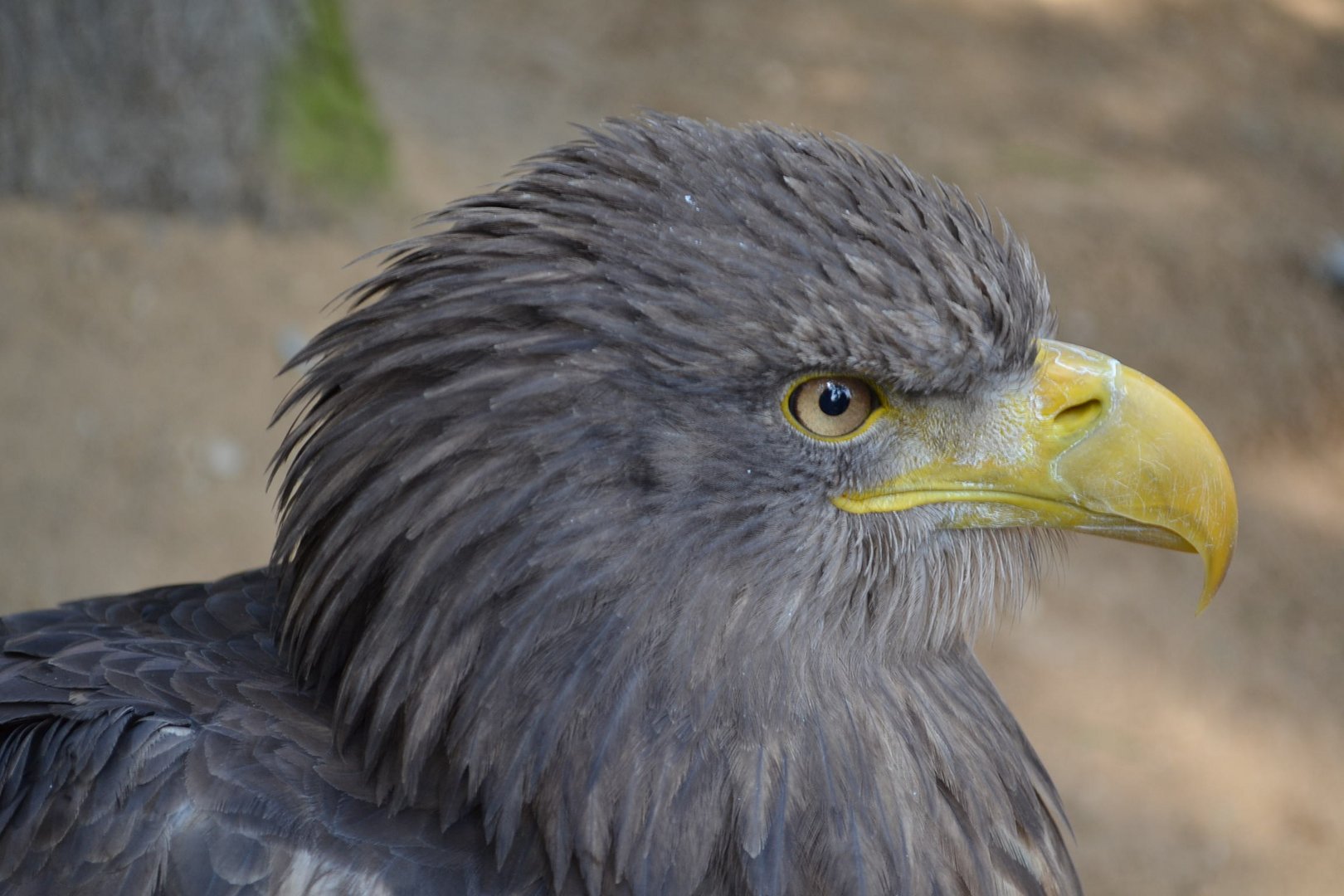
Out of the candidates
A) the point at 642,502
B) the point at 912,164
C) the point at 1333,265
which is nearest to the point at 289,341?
the point at 912,164

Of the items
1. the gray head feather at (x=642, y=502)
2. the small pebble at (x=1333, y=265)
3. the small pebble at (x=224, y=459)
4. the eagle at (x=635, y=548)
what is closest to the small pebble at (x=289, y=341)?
the small pebble at (x=224, y=459)

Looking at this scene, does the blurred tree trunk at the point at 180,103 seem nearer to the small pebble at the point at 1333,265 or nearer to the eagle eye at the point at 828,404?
the eagle eye at the point at 828,404

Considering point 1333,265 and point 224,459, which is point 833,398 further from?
point 1333,265

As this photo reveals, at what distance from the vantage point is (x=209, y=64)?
596 cm

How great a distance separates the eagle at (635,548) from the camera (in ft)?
6.97

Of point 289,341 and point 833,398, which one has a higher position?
point 833,398

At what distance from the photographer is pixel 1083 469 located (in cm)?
230

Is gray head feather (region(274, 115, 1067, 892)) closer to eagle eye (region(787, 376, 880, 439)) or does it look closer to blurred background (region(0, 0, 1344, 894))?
eagle eye (region(787, 376, 880, 439))

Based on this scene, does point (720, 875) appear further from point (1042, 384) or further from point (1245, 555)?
point (1245, 555)

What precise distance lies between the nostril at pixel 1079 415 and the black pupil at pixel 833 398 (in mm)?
417

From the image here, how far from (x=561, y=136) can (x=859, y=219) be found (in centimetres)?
606

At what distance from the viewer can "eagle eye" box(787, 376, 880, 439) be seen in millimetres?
2205

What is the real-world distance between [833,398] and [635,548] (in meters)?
0.42

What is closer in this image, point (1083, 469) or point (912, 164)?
point (1083, 469)
